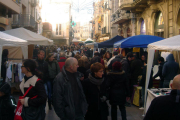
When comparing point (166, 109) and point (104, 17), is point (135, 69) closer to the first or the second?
point (166, 109)

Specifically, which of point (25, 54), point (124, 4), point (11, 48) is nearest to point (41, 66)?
point (25, 54)

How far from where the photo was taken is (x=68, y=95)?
135 inches

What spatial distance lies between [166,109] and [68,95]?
5.50 feet

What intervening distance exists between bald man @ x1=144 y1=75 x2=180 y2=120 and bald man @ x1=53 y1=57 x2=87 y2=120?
1.47 meters

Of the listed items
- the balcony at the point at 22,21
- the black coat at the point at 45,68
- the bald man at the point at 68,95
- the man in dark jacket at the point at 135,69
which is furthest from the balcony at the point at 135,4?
the bald man at the point at 68,95

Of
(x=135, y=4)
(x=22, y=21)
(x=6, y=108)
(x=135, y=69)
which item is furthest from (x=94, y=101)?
(x=22, y=21)

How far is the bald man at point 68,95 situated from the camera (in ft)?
11.0

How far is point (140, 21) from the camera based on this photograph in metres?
19.1

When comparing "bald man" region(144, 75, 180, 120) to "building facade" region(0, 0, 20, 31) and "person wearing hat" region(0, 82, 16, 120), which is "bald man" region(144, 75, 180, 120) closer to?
"person wearing hat" region(0, 82, 16, 120)

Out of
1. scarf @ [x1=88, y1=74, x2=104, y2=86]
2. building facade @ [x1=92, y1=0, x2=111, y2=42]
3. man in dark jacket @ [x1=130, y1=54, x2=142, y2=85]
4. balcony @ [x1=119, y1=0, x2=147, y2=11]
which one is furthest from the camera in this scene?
building facade @ [x1=92, y1=0, x2=111, y2=42]

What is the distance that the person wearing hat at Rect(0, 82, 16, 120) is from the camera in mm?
3343

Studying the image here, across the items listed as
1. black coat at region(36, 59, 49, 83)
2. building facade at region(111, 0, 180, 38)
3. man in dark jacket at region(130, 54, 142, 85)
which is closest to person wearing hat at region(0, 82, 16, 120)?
black coat at region(36, 59, 49, 83)

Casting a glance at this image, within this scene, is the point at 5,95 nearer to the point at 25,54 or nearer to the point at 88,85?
the point at 88,85

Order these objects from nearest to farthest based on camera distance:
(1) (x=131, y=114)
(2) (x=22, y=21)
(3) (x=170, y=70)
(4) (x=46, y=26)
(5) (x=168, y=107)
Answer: (5) (x=168, y=107) < (1) (x=131, y=114) < (3) (x=170, y=70) < (2) (x=22, y=21) < (4) (x=46, y=26)
